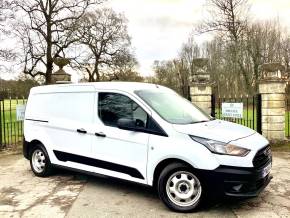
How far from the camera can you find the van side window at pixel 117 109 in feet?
19.3

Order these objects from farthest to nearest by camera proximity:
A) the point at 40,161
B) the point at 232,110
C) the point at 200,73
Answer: the point at 200,73, the point at 232,110, the point at 40,161

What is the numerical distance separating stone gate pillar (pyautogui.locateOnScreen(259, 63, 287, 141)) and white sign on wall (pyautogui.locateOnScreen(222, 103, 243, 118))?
90 centimetres

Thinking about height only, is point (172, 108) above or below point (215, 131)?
above

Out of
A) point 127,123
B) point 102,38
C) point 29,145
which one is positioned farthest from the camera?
point 102,38

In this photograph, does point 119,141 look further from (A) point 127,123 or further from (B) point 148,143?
(B) point 148,143

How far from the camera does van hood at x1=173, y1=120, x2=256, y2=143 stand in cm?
530

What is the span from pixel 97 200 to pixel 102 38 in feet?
98.1

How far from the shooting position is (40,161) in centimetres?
757

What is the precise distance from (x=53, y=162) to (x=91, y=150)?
121cm

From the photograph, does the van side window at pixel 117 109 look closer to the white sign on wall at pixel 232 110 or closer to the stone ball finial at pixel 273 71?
the white sign on wall at pixel 232 110

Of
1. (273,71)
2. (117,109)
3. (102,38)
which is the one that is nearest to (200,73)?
(273,71)

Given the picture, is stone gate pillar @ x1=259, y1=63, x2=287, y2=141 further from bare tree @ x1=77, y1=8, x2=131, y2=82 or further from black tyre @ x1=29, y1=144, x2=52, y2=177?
bare tree @ x1=77, y1=8, x2=131, y2=82

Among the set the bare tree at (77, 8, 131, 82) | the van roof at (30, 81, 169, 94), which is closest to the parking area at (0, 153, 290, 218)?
the van roof at (30, 81, 169, 94)

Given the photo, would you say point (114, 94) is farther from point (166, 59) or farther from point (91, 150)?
point (166, 59)
